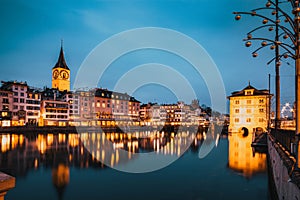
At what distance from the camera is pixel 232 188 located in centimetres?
2030

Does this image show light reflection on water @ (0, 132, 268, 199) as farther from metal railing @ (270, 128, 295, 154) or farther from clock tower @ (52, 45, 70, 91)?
clock tower @ (52, 45, 70, 91)

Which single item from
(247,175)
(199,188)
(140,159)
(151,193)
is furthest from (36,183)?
(247,175)

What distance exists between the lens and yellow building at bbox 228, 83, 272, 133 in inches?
2876

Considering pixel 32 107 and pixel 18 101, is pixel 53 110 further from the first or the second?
pixel 18 101

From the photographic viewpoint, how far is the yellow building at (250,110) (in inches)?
2876

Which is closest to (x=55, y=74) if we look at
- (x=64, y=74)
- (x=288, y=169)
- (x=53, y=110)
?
(x=64, y=74)

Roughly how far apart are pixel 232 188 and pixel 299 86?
526 inches

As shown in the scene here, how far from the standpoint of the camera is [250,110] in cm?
7494

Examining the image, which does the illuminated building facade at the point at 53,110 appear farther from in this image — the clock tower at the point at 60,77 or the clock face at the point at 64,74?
the clock face at the point at 64,74

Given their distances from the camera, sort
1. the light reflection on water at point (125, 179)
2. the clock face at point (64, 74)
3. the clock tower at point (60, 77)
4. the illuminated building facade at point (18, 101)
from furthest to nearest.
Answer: the clock face at point (64, 74) < the clock tower at point (60, 77) < the illuminated building facade at point (18, 101) < the light reflection on water at point (125, 179)

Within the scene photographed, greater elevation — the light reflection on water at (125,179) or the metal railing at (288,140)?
the metal railing at (288,140)

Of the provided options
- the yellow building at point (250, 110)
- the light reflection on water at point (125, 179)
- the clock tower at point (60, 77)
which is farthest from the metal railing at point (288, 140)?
the clock tower at point (60, 77)

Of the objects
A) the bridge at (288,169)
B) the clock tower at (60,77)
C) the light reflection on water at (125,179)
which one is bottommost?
the light reflection on water at (125,179)

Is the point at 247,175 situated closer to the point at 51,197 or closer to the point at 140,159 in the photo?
the point at 140,159
